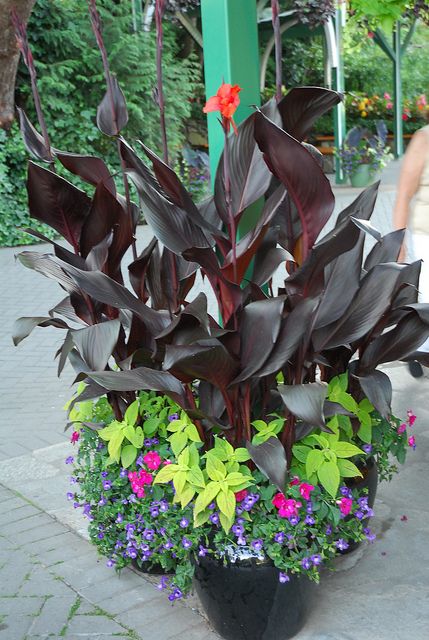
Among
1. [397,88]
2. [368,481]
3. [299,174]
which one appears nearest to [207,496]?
[368,481]

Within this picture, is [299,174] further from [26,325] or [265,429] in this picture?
[26,325]

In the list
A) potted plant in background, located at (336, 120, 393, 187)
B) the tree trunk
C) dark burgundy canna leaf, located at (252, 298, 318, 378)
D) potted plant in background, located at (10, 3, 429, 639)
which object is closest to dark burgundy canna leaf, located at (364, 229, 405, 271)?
potted plant in background, located at (10, 3, 429, 639)

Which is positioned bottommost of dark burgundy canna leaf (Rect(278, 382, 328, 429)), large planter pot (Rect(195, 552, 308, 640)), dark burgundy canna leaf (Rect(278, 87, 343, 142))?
large planter pot (Rect(195, 552, 308, 640))

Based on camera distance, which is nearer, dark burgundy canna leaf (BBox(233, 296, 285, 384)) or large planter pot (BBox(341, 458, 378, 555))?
dark burgundy canna leaf (BBox(233, 296, 285, 384))

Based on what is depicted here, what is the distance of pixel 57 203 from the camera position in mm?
2965

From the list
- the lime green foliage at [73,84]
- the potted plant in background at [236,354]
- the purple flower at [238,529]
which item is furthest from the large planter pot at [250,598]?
the lime green foliage at [73,84]

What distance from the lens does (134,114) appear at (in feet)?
41.2

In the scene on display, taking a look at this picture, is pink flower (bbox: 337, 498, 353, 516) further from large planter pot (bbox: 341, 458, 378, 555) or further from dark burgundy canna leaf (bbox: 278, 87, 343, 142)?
dark burgundy canna leaf (bbox: 278, 87, 343, 142)

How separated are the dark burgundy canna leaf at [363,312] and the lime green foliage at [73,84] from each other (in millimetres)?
9077

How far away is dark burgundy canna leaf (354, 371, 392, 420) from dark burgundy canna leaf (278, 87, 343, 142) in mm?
845

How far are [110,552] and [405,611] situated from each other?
3.55ft

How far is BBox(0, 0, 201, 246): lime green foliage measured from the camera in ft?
37.4

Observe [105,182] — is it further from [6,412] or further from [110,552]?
[6,412]

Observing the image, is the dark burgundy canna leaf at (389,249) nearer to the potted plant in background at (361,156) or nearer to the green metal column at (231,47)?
the green metal column at (231,47)
